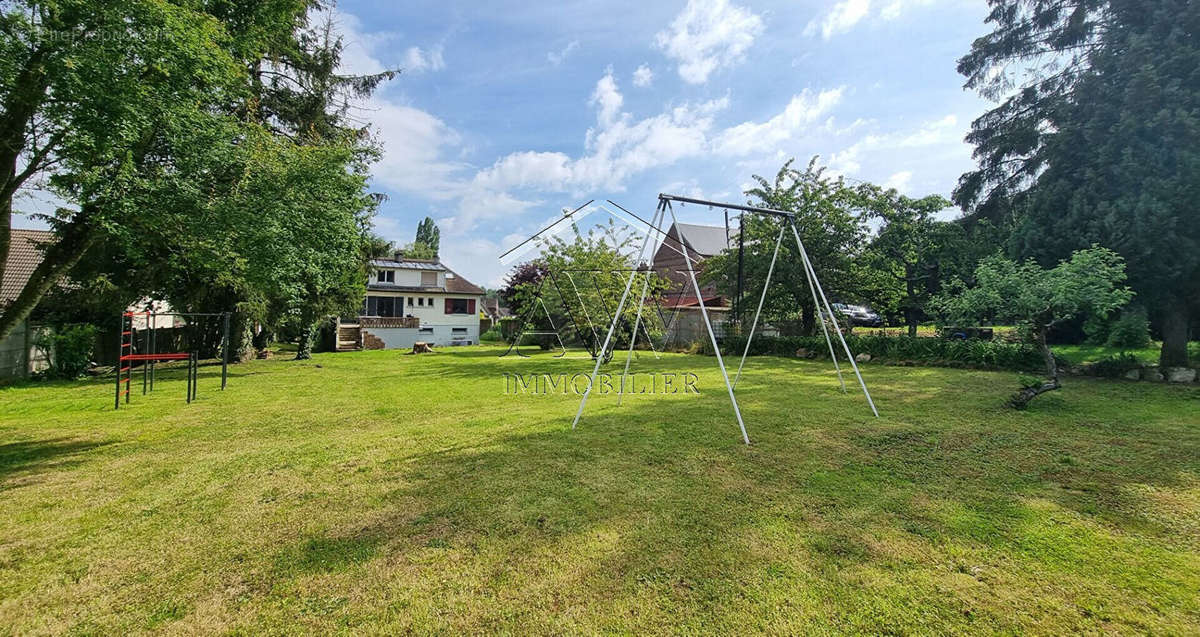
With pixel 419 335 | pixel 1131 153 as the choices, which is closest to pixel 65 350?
pixel 419 335

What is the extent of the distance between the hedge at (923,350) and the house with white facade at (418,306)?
1696 cm

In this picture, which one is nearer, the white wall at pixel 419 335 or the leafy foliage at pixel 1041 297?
the leafy foliage at pixel 1041 297

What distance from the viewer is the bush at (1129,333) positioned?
12.1 meters

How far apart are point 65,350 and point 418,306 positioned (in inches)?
699

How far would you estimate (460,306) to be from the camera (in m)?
29.6

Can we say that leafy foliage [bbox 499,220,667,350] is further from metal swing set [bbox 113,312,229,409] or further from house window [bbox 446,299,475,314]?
house window [bbox 446,299,475,314]

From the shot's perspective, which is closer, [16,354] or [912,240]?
[16,354]

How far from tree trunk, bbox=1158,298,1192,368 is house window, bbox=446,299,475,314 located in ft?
91.6

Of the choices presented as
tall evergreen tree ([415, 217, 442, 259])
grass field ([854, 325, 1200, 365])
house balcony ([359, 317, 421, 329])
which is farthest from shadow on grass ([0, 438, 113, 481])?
tall evergreen tree ([415, 217, 442, 259])

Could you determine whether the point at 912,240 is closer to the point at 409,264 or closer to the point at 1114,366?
the point at 1114,366

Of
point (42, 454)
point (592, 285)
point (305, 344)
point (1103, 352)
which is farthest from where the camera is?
point (305, 344)

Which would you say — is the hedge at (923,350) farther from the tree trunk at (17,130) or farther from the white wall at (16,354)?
the white wall at (16,354)

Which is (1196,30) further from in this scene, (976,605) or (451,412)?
(451,412)

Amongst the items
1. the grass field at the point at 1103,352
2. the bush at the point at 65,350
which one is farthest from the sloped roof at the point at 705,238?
the bush at the point at 65,350
